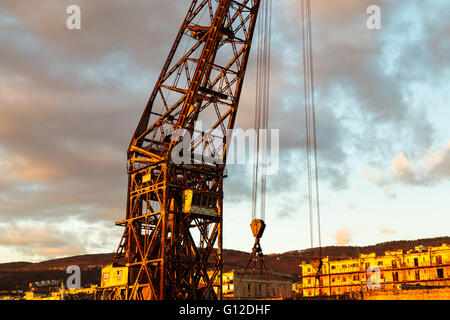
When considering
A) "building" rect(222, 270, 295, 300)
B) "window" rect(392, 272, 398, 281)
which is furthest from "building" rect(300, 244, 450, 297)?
"building" rect(222, 270, 295, 300)

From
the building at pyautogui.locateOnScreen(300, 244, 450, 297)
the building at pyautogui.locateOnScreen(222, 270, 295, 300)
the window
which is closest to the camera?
the building at pyautogui.locateOnScreen(300, 244, 450, 297)

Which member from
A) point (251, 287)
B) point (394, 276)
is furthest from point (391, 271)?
point (251, 287)

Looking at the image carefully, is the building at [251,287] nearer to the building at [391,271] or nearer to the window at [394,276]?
the building at [391,271]

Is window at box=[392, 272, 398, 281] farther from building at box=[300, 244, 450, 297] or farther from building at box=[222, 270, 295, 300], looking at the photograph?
building at box=[222, 270, 295, 300]

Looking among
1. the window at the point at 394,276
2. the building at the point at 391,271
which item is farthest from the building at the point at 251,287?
the window at the point at 394,276

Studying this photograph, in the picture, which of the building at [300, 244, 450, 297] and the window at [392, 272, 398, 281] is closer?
the building at [300, 244, 450, 297]

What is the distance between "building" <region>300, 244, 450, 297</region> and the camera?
92.4 metres

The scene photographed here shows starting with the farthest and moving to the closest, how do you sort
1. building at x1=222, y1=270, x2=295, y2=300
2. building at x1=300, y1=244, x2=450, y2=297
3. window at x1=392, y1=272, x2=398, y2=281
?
window at x1=392, y1=272, x2=398, y2=281 → building at x1=222, y1=270, x2=295, y2=300 → building at x1=300, y1=244, x2=450, y2=297

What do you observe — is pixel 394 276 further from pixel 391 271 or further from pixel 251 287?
pixel 251 287

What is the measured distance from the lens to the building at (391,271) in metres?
92.4

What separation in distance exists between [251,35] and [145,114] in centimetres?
1295
